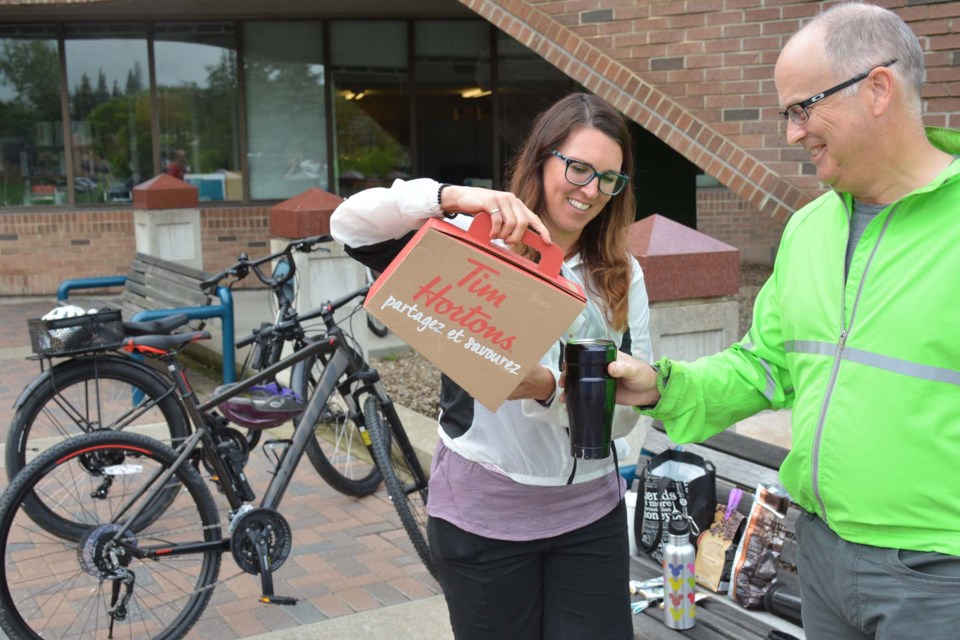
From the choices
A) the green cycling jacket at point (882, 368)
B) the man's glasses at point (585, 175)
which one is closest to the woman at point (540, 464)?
the man's glasses at point (585, 175)

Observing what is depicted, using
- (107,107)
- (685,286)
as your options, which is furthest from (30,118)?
(685,286)

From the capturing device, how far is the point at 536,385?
2096mm

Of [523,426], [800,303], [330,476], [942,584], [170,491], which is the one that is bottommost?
[330,476]

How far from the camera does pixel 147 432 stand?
20.5ft

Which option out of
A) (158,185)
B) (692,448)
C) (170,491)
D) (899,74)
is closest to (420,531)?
(170,491)

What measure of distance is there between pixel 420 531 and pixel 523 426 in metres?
2.05

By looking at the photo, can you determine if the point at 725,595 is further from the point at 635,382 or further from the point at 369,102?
the point at 369,102

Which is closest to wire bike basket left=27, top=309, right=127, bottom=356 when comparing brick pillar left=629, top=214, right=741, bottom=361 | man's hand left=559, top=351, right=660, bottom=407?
brick pillar left=629, top=214, right=741, bottom=361

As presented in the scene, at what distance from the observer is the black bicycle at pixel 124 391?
4.45 metres

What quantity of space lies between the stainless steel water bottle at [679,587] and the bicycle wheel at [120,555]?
5.84 ft

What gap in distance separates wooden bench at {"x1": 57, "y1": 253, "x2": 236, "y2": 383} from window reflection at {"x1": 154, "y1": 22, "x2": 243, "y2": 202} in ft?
18.5

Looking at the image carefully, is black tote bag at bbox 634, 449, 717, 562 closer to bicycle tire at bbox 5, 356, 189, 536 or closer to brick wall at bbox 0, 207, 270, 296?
bicycle tire at bbox 5, 356, 189, 536

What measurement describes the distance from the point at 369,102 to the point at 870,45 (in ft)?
41.2

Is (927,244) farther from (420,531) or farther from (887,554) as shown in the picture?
(420,531)
